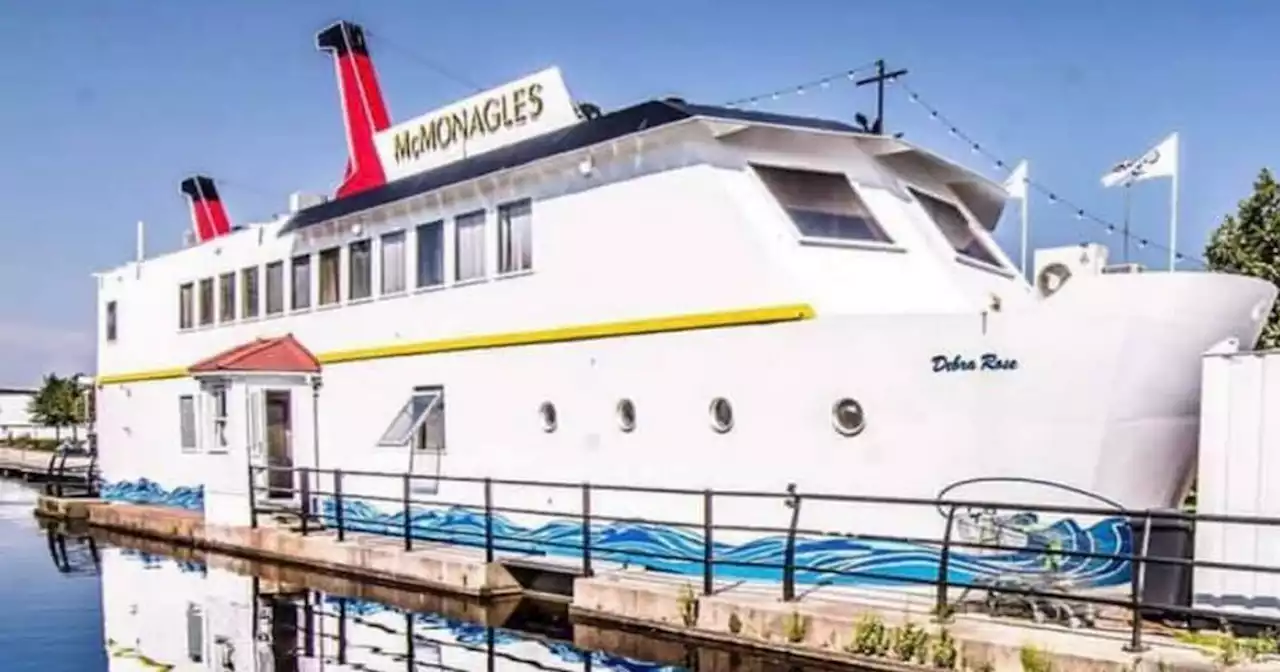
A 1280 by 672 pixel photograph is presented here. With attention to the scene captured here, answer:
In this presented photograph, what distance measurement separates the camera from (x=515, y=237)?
44.8 feet

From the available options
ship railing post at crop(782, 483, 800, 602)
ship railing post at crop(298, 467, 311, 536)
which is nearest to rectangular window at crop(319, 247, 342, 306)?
ship railing post at crop(298, 467, 311, 536)

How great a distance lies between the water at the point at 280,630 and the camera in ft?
31.9

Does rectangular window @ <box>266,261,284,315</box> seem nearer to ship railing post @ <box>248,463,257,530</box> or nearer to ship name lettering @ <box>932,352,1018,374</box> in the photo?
ship railing post @ <box>248,463,257,530</box>

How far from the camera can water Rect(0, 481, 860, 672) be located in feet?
31.9

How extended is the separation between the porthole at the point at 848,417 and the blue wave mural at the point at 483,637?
2381mm

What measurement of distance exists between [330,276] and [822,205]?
28.0ft

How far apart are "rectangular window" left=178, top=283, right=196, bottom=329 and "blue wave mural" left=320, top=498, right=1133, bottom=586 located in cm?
993

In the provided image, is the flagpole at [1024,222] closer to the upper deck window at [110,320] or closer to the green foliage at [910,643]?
the green foliage at [910,643]

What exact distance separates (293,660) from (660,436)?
3.85m

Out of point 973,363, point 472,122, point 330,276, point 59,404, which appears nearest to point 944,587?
point 973,363

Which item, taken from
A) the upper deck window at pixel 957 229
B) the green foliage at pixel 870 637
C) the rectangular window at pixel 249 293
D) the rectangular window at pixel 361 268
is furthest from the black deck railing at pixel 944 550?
the rectangular window at pixel 249 293

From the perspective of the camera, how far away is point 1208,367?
811cm

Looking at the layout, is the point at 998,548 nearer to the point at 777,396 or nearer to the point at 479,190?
the point at 777,396

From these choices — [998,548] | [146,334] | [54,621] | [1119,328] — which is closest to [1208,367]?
[1119,328]
